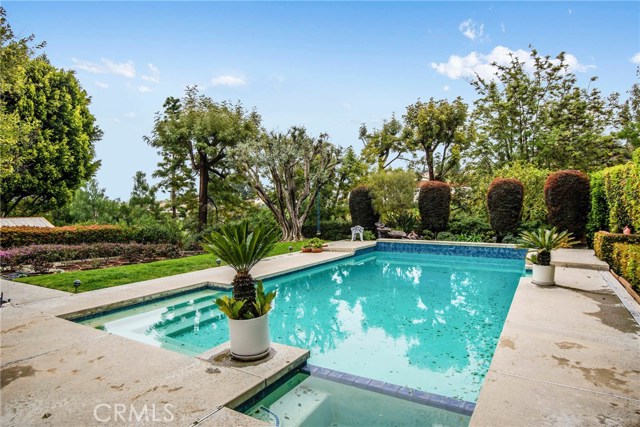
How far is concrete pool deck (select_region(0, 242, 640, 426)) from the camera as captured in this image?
2.49 meters

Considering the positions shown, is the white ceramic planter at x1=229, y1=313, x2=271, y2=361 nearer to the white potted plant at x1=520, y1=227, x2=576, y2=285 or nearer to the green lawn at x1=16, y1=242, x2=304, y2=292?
the green lawn at x1=16, y1=242, x2=304, y2=292

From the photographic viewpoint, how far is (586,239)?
1304cm

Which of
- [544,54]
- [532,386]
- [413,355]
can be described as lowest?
[413,355]

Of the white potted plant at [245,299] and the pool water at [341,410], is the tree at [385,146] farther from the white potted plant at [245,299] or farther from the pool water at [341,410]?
the pool water at [341,410]

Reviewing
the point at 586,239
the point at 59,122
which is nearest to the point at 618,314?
the point at 586,239

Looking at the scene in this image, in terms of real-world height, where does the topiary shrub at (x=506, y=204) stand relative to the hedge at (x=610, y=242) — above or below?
above

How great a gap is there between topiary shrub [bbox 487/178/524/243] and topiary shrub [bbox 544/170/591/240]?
1157 millimetres

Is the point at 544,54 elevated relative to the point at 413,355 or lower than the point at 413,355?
elevated

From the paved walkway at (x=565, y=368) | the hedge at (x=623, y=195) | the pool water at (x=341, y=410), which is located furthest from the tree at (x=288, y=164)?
the pool water at (x=341, y=410)

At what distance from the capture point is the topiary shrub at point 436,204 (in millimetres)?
15695

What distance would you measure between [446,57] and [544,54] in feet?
23.3

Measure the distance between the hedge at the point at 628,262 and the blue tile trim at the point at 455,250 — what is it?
4.56 metres

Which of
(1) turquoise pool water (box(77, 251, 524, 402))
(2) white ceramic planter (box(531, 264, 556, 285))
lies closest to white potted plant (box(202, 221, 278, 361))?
(1) turquoise pool water (box(77, 251, 524, 402))

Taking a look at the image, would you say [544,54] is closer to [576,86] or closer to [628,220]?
[576,86]
